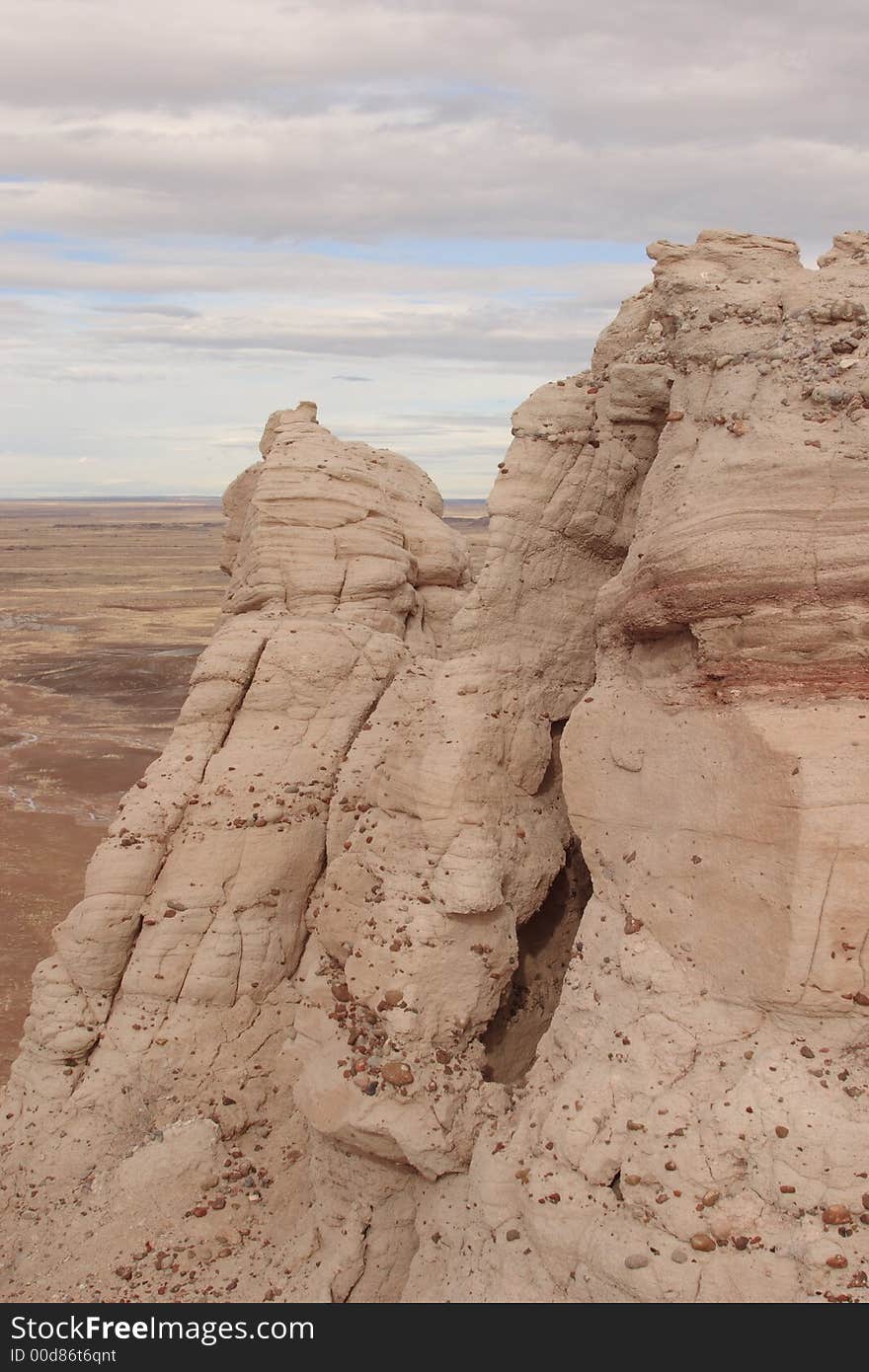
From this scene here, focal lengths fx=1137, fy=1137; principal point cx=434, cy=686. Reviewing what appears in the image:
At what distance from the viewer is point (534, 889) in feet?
35.0

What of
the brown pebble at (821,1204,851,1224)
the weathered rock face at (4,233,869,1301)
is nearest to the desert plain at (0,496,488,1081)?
the weathered rock face at (4,233,869,1301)

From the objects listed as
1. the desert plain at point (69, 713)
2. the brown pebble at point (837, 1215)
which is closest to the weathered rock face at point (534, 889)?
the brown pebble at point (837, 1215)

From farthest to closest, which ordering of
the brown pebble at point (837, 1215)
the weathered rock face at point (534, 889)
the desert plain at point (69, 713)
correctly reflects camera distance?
the desert plain at point (69, 713), the weathered rock face at point (534, 889), the brown pebble at point (837, 1215)

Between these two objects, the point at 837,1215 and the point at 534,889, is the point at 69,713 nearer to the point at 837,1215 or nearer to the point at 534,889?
the point at 534,889

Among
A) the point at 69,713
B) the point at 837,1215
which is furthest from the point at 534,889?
the point at 69,713

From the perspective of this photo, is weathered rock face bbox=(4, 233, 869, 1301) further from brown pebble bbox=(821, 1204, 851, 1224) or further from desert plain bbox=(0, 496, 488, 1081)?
desert plain bbox=(0, 496, 488, 1081)

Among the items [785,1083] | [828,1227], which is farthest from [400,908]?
[828,1227]

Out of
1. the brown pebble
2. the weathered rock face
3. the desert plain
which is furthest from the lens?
the desert plain

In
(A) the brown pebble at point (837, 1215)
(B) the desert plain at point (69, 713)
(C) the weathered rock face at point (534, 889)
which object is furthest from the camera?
(B) the desert plain at point (69, 713)

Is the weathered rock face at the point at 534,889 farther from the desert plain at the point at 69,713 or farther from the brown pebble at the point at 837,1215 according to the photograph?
the desert plain at the point at 69,713

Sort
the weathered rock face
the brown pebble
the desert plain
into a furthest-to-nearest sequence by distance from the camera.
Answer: the desert plain → the weathered rock face → the brown pebble

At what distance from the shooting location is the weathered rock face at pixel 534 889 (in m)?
7.68

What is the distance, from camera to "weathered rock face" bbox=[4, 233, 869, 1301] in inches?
302

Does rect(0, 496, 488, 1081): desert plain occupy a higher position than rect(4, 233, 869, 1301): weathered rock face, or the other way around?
rect(4, 233, 869, 1301): weathered rock face
